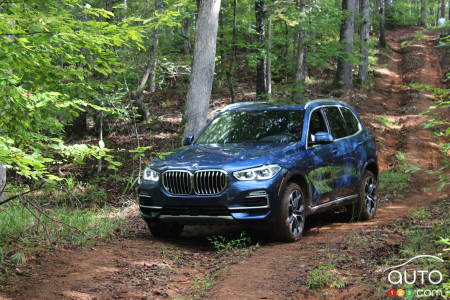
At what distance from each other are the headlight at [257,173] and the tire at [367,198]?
114 inches

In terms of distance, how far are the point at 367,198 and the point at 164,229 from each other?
4.02 m

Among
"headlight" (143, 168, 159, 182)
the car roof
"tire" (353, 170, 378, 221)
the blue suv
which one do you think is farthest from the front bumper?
"tire" (353, 170, 378, 221)

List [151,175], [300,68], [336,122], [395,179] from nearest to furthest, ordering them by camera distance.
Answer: [151,175], [336,122], [395,179], [300,68]

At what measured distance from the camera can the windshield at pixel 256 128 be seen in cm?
772

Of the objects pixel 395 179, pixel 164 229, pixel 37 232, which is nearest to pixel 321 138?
pixel 164 229

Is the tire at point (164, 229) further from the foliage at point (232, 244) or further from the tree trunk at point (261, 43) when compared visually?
the tree trunk at point (261, 43)

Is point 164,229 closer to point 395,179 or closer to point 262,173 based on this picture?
point 262,173

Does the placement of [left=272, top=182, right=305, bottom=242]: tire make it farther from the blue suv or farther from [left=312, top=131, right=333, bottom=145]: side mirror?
A: [left=312, top=131, right=333, bottom=145]: side mirror

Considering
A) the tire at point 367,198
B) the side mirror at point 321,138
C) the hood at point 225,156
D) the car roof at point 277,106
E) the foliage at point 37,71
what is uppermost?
the foliage at point 37,71

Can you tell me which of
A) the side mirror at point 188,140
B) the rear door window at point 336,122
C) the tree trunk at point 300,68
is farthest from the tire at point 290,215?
the tree trunk at point 300,68

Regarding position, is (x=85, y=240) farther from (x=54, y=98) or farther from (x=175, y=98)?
(x=175, y=98)

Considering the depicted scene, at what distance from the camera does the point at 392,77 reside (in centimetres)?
3266

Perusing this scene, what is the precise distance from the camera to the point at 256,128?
795 cm

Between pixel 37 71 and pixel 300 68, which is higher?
pixel 37 71
